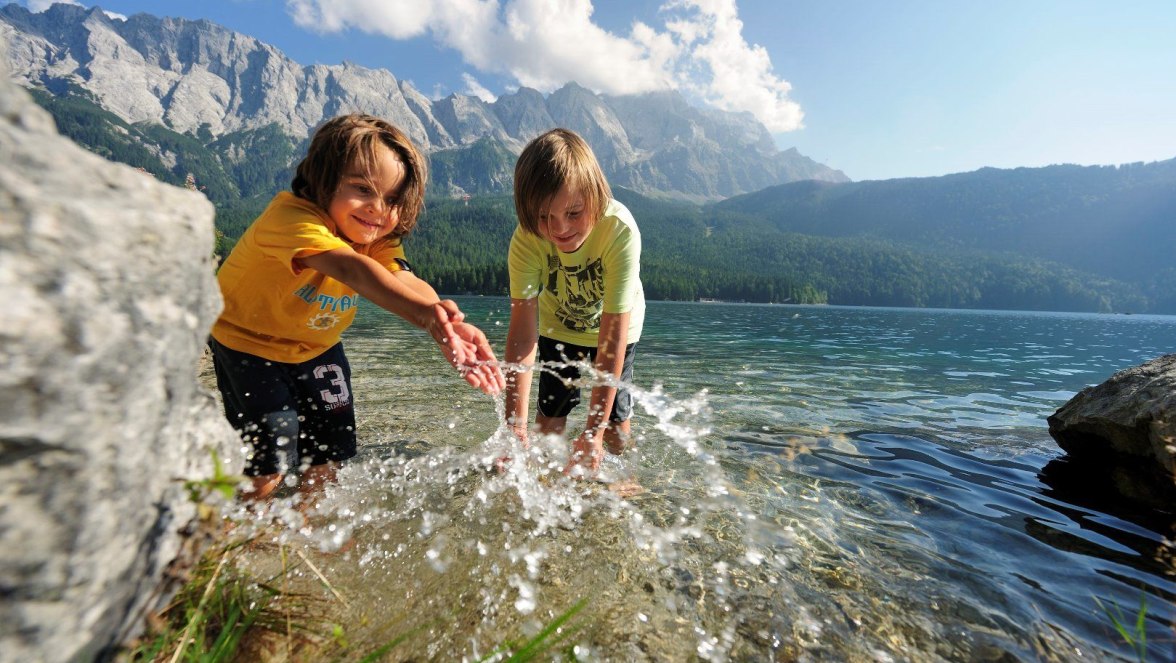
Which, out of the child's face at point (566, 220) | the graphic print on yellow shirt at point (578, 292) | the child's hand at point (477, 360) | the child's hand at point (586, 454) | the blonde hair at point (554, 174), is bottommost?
the child's hand at point (586, 454)

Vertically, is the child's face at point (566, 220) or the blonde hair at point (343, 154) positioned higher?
the blonde hair at point (343, 154)

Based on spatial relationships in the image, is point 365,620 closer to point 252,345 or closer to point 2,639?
point 2,639

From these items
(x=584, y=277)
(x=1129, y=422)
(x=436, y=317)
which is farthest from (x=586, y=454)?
(x=1129, y=422)

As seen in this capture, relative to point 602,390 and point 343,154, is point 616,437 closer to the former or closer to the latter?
point 602,390

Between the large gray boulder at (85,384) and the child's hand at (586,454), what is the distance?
305 centimetres

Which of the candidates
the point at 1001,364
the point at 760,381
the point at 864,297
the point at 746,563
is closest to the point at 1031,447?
the point at 760,381

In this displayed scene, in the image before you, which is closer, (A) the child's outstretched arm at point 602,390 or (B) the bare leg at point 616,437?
(A) the child's outstretched arm at point 602,390

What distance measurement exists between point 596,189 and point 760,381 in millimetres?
7892

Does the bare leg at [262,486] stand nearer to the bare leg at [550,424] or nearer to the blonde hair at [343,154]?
the blonde hair at [343,154]

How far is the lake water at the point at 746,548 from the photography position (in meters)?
2.32

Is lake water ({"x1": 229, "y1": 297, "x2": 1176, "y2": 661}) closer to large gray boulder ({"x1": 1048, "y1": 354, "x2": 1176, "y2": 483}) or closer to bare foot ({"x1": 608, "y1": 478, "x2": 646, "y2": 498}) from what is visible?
bare foot ({"x1": 608, "y1": 478, "x2": 646, "y2": 498})

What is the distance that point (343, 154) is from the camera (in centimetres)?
A: 314

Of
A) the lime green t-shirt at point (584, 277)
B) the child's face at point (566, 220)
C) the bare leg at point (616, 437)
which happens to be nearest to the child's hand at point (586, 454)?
the bare leg at point (616, 437)

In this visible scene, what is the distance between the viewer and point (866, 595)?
270cm
